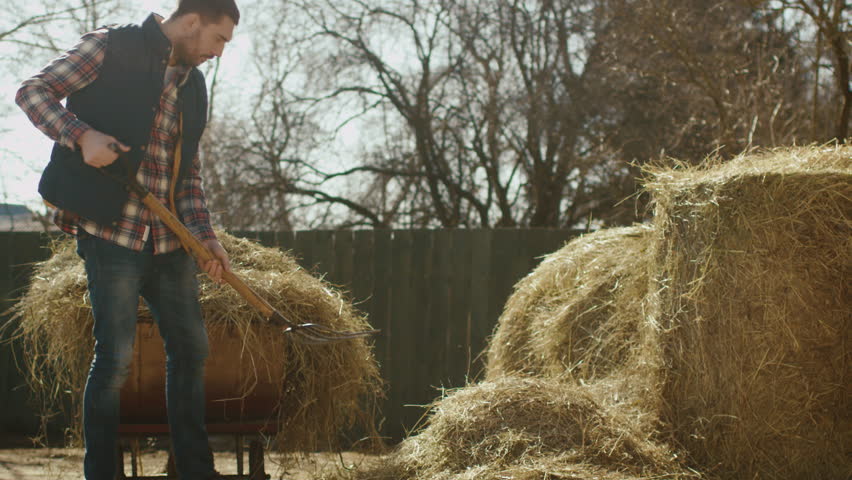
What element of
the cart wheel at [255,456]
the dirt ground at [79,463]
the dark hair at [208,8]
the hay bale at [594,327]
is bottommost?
the dirt ground at [79,463]

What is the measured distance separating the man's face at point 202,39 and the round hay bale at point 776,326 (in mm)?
1914

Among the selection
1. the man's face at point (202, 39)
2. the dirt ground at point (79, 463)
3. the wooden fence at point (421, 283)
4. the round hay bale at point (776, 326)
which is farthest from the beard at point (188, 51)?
the wooden fence at point (421, 283)

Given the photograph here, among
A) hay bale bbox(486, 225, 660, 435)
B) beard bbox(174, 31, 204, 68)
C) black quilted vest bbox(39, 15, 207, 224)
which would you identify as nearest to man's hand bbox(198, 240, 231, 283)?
black quilted vest bbox(39, 15, 207, 224)

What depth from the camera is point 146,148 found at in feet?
7.87

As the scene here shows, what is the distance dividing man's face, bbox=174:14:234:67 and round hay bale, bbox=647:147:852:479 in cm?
191

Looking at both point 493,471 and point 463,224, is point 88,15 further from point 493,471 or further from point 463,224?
point 493,471

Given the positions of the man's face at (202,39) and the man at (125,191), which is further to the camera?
the man's face at (202,39)

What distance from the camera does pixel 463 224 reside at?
11.0 metres

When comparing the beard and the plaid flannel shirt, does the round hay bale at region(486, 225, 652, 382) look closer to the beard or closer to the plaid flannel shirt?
the plaid flannel shirt

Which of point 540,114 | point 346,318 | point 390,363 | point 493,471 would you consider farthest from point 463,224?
point 493,471

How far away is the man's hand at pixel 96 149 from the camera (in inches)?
83.0

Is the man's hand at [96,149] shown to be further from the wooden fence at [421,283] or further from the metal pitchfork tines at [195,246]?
the wooden fence at [421,283]

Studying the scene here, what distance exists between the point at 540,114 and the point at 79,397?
7.09 m

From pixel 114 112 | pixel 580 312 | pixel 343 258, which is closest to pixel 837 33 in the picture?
pixel 580 312
